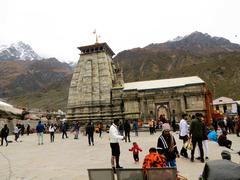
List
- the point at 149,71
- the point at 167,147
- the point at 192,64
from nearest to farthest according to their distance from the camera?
the point at 167,147, the point at 192,64, the point at 149,71

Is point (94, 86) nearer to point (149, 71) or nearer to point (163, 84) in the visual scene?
point (163, 84)

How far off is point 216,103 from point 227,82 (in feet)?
75.4

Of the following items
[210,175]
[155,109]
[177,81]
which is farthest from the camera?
[177,81]

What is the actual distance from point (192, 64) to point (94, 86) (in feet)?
265

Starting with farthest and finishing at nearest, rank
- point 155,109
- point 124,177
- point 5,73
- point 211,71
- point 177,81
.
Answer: point 5,73 < point 211,71 < point 177,81 < point 155,109 < point 124,177

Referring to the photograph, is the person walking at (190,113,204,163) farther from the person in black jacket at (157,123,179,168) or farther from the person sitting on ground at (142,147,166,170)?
the person sitting on ground at (142,147,166,170)

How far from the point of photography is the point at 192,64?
111 meters

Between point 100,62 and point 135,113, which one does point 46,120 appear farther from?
point 135,113

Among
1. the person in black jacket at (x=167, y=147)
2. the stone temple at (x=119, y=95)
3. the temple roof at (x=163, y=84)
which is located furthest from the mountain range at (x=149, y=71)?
the person in black jacket at (x=167, y=147)

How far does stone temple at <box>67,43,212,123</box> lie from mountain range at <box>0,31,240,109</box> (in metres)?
50.7

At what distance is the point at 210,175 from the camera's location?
4.01 meters

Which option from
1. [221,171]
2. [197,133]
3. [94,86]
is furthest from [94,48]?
[221,171]

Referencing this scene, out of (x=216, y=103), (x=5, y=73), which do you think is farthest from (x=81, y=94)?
(x=5, y=73)

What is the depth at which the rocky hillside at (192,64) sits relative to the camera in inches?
3536
